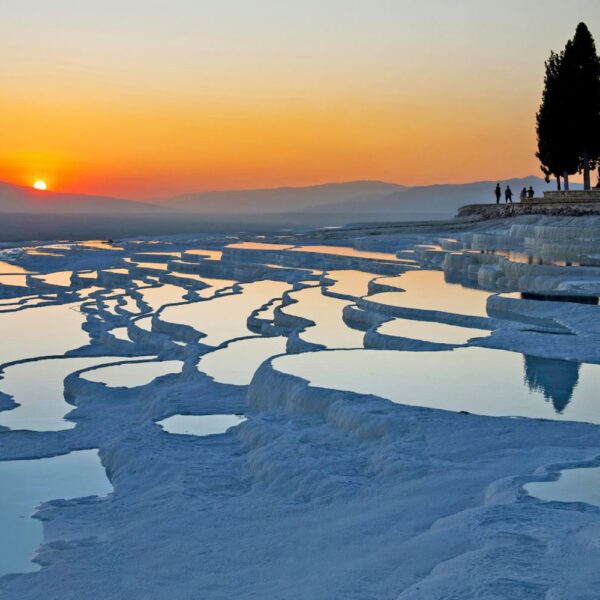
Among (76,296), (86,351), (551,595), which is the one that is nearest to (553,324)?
(86,351)

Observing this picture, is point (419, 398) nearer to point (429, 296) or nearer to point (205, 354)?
point (205, 354)

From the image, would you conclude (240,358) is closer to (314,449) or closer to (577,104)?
(314,449)

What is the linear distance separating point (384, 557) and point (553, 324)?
8.00 meters

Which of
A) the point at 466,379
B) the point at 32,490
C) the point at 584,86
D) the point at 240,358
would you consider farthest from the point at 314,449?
the point at 584,86

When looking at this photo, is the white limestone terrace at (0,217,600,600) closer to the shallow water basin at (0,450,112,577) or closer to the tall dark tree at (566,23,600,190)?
the shallow water basin at (0,450,112,577)

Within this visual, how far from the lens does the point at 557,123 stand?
3622cm

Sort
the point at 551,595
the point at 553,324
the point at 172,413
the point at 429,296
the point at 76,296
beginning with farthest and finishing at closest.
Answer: the point at 76,296 → the point at 429,296 → the point at 553,324 → the point at 172,413 → the point at 551,595

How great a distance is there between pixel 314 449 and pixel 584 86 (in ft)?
98.6

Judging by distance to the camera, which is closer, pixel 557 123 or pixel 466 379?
pixel 466 379

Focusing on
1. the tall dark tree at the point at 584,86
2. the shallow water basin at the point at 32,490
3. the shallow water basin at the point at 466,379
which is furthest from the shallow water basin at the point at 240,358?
the tall dark tree at the point at 584,86

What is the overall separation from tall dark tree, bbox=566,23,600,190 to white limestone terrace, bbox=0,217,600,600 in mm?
20224

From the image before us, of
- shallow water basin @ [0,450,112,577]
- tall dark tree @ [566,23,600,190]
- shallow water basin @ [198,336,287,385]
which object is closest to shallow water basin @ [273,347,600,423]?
shallow water basin @ [198,336,287,385]

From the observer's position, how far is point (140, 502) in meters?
7.07

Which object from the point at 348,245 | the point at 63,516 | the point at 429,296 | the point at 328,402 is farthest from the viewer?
the point at 348,245
